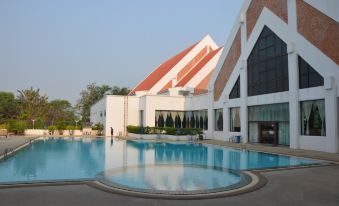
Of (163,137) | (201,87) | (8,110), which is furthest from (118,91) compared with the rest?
(163,137)

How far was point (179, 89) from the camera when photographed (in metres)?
35.3

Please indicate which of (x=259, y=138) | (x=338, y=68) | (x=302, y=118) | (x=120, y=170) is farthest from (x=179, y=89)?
(x=120, y=170)

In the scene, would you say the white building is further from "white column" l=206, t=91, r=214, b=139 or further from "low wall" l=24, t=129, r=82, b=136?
"low wall" l=24, t=129, r=82, b=136

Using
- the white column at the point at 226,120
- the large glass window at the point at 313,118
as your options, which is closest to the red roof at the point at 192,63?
the white column at the point at 226,120

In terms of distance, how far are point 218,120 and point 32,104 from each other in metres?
31.8

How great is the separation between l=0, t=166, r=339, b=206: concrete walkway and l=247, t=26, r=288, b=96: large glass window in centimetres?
1345

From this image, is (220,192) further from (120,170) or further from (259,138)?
(259,138)

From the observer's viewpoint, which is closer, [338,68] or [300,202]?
[300,202]

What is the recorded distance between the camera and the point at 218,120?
2839cm

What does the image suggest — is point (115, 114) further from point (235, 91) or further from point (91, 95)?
point (91, 95)

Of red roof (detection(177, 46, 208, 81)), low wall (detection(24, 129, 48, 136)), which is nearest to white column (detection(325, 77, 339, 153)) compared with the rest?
red roof (detection(177, 46, 208, 81))

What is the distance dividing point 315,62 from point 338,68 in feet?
5.35

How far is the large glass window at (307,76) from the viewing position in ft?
57.6

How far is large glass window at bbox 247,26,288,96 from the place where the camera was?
67.7 ft
